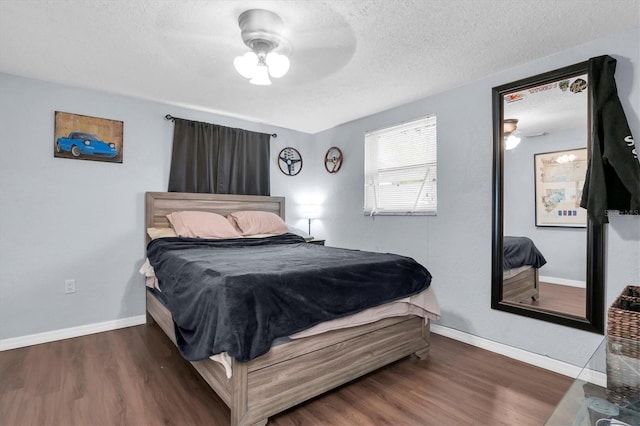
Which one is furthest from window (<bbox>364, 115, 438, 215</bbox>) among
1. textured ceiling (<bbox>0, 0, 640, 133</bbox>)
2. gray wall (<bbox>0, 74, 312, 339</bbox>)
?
gray wall (<bbox>0, 74, 312, 339</bbox>)

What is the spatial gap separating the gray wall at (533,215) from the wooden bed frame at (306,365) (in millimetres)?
1055

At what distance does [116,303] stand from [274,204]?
6.62 feet

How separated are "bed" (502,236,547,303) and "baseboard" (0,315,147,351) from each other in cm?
345

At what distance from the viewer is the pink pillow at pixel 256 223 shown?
139 inches

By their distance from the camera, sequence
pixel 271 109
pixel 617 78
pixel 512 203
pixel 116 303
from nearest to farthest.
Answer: pixel 617 78
pixel 512 203
pixel 116 303
pixel 271 109

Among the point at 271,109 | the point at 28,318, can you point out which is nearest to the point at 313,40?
the point at 271,109

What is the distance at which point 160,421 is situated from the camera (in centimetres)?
168

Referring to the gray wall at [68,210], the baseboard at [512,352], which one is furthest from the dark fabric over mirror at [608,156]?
the gray wall at [68,210]

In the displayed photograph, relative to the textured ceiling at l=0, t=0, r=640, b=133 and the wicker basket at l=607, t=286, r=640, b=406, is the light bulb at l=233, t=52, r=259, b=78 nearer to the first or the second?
the textured ceiling at l=0, t=0, r=640, b=133

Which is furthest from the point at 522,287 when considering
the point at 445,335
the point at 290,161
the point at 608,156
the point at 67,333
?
the point at 67,333

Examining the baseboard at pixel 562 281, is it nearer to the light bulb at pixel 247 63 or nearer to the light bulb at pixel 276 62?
the light bulb at pixel 276 62

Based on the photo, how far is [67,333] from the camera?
286 centimetres

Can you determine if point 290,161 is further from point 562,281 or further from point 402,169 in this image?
point 562,281

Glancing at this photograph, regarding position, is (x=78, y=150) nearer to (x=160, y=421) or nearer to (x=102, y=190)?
(x=102, y=190)
